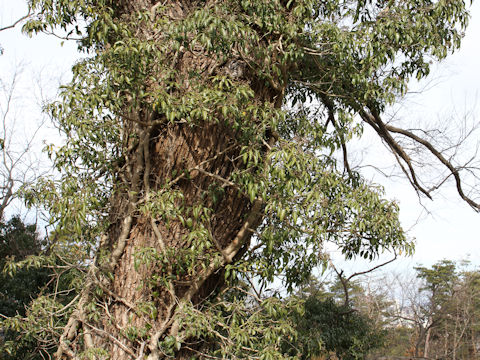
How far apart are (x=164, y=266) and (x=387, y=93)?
98.8 inches

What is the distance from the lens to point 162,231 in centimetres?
387

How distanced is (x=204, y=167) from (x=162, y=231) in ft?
2.13

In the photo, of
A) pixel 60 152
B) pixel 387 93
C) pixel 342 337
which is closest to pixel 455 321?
pixel 342 337

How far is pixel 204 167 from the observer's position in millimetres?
3979

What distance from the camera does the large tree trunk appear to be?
12.2ft

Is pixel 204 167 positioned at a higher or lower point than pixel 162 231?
higher

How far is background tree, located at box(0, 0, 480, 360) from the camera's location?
3.48 meters

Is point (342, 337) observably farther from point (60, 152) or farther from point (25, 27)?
point (25, 27)

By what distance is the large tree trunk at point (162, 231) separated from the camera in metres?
3.72

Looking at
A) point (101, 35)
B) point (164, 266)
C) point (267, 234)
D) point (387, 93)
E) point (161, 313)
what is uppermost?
point (387, 93)

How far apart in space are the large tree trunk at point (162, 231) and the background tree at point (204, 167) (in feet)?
0.04

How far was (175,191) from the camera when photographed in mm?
3699

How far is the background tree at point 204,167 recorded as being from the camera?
348 cm

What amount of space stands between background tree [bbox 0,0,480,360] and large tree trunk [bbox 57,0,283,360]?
12mm
